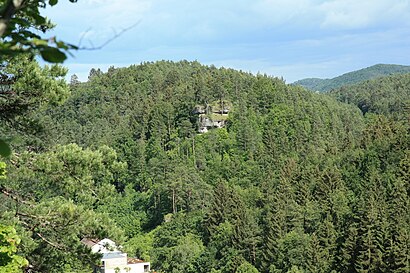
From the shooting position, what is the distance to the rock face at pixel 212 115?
63.3m

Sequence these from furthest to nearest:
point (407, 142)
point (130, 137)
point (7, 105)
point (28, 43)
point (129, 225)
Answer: point (130, 137) → point (129, 225) → point (407, 142) → point (7, 105) → point (28, 43)

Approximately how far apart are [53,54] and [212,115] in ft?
205

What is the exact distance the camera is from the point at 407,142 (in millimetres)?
42594

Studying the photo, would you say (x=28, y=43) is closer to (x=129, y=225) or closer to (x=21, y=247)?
(x=21, y=247)

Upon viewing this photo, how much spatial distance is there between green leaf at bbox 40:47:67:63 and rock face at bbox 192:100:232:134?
6164 cm

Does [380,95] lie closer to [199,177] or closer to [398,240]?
[199,177]

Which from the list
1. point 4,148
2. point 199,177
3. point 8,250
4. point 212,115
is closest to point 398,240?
point 8,250

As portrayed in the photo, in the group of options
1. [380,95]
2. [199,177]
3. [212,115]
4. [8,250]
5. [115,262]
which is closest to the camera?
[8,250]

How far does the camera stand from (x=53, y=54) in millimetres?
1447

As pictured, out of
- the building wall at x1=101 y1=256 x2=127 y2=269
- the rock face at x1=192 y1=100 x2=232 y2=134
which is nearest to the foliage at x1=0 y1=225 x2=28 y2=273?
the building wall at x1=101 y1=256 x2=127 y2=269

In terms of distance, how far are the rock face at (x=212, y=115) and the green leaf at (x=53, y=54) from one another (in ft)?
202

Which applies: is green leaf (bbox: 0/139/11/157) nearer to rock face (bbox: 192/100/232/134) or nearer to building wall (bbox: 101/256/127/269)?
building wall (bbox: 101/256/127/269)

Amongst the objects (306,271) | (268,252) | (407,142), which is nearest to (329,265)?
(306,271)

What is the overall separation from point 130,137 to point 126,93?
18787 mm
